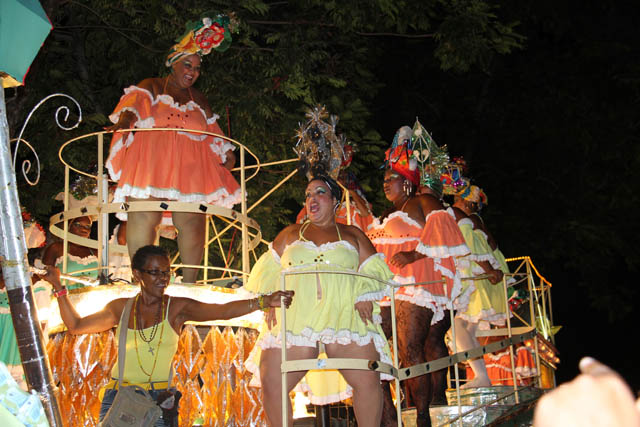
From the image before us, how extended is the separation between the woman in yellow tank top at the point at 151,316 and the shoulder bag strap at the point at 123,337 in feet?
0.09

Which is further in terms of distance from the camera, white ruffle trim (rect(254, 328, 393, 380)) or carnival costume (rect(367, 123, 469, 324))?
carnival costume (rect(367, 123, 469, 324))

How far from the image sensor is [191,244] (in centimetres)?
618

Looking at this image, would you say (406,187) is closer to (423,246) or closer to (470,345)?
(423,246)

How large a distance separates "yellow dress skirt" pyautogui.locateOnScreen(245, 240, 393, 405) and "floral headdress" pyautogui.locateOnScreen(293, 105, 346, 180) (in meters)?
0.86

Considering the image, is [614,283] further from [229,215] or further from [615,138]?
[229,215]

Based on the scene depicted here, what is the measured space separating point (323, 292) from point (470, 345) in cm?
324

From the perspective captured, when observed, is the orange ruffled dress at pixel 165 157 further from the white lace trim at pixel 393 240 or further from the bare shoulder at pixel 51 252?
the bare shoulder at pixel 51 252

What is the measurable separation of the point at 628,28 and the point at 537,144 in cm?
A: 338

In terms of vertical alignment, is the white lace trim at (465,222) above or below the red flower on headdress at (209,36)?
below

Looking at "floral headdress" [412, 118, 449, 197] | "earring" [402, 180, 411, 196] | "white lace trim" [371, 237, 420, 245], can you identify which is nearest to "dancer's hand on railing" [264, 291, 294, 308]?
"white lace trim" [371, 237, 420, 245]

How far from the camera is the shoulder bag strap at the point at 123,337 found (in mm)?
4535

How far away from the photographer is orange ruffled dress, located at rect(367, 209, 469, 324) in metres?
6.27

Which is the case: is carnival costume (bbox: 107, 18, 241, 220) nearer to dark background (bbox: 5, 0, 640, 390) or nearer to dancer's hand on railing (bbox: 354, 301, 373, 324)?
dancer's hand on railing (bbox: 354, 301, 373, 324)

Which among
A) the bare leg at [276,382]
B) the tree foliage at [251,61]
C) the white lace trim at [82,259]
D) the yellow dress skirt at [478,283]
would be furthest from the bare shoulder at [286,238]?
the tree foliage at [251,61]
